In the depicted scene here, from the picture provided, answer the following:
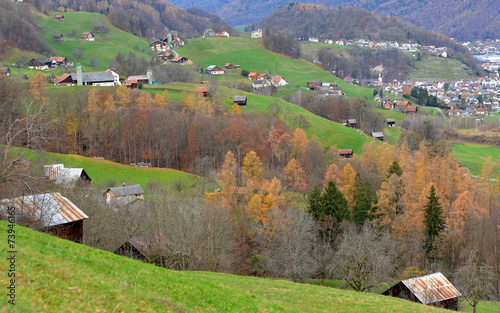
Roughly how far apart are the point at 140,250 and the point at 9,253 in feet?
67.6

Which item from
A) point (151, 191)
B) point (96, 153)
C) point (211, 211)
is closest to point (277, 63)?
point (96, 153)

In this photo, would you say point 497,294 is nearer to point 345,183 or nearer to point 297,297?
point 345,183

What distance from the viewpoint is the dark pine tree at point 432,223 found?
4538cm

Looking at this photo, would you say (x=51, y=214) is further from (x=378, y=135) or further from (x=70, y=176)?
(x=378, y=135)

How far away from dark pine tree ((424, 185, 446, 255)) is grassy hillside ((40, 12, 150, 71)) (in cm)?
9928

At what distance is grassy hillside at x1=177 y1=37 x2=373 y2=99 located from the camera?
158625 millimetres

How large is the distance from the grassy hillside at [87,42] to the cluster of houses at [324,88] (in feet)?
173

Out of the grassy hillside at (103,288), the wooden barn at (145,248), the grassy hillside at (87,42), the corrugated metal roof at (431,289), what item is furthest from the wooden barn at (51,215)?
the grassy hillside at (87,42)

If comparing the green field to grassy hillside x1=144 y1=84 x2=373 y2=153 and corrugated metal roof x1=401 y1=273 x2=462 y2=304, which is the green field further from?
corrugated metal roof x1=401 y1=273 x2=462 y2=304

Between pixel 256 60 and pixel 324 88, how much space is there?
3034 cm

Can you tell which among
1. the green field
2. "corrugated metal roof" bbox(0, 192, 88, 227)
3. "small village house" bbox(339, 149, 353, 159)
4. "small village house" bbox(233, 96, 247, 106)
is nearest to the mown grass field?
"small village house" bbox(339, 149, 353, 159)

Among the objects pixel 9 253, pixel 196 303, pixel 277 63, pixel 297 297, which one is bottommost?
pixel 277 63

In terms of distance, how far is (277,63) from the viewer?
168875 millimetres

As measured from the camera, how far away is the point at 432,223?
149 feet
